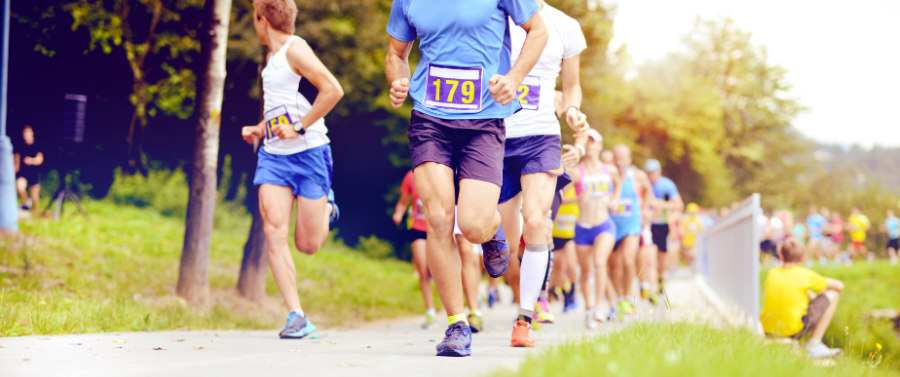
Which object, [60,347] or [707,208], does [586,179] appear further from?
[707,208]

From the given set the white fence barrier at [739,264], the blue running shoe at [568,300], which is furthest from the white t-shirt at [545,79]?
the blue running shoe at [568,300]

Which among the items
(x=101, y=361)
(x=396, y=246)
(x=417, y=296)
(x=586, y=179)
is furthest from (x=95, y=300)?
(x=396, y=246)

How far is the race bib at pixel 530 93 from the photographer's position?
21.3 feet

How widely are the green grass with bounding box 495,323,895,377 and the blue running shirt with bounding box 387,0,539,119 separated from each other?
133 cm

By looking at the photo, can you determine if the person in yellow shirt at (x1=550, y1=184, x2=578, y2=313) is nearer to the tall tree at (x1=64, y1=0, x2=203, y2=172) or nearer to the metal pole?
the tall tree at (x1=64, y1=0, x2=203, y2=172)

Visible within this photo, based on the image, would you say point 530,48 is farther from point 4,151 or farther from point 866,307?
point 866,307

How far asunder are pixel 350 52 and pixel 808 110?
4099 centimetres

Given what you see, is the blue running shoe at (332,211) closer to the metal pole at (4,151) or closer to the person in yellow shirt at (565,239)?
the person in yellow shirt at (565,239)

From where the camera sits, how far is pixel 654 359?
357 cm

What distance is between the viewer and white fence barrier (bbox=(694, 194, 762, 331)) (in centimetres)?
960

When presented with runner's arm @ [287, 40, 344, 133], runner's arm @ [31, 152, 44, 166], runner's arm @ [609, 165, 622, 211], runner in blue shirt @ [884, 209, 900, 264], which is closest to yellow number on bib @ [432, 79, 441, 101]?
runner's arm @ [287, 40, 344, 133]

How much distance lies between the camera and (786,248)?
27.4 feet

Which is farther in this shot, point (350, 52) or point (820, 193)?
point (820, 193)

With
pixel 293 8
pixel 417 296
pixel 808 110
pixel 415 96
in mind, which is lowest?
pixel 417 296
